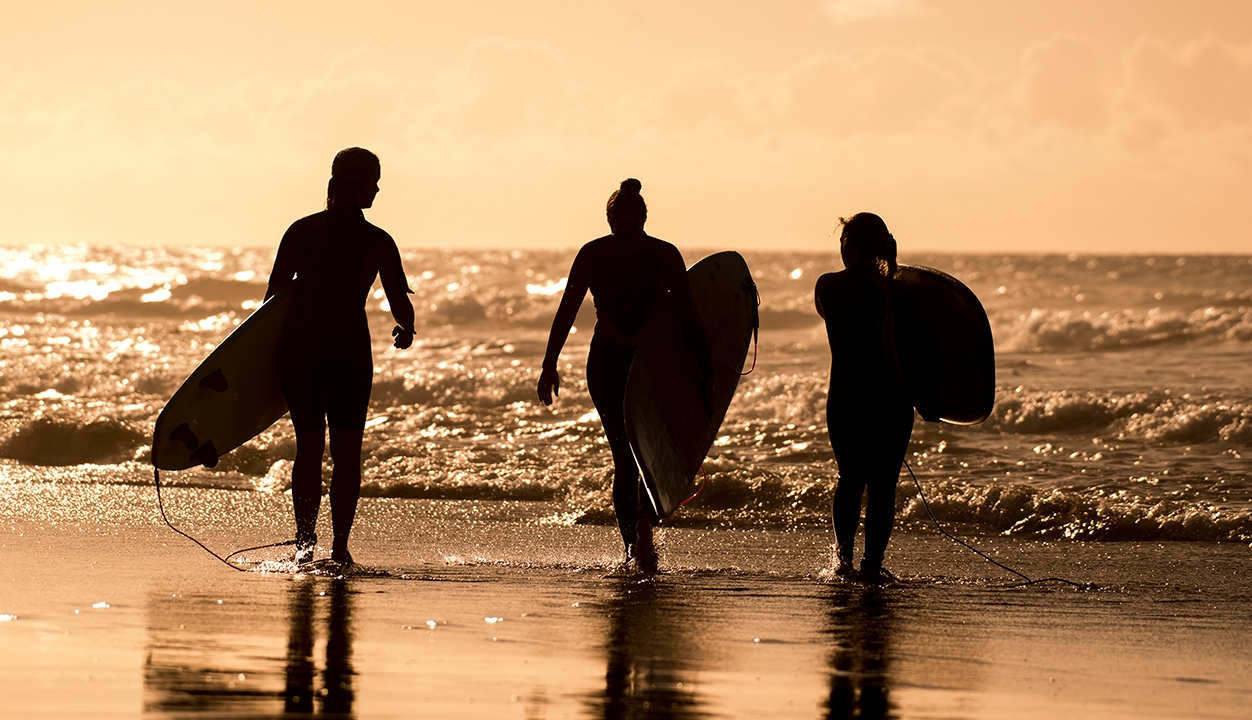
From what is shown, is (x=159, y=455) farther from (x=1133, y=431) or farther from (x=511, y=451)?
(x=1133, y=431)

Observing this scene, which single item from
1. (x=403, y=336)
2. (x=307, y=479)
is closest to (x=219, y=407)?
(x=307, y=479)

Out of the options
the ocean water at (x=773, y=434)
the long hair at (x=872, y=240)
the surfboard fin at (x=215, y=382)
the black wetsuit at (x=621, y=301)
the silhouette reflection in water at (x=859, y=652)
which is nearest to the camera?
the silhouette reflection in water at (x=859, y=652)

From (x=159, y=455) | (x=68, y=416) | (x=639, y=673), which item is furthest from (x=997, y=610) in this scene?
(x=68, y=416)

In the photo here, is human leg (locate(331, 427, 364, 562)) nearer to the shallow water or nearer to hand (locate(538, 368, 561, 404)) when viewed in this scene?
the shallow water

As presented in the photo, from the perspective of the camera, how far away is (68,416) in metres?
10.5

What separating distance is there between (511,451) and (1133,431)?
4397 millimetres

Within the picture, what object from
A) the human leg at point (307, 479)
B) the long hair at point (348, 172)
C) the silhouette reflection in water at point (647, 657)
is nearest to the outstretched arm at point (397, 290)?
the long hair at point (348, 172)

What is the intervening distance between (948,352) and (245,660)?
3.08 m

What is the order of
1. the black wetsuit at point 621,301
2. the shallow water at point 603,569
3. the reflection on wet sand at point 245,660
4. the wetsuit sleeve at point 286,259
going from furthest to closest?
the black wetsuit at point 621,301
the wetsuit sleeve at point 286,259
the shallow water at point 603,569
the reflection on wet sand at point 245,660

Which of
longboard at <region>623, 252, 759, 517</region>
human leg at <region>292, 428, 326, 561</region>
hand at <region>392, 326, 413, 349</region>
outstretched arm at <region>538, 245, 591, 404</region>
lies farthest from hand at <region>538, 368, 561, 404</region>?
human leg at <region>292, 428, 326, 561</region>

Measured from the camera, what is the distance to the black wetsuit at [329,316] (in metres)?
5.20

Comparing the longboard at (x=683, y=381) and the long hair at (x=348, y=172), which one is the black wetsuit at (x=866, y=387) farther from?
the long hair at (x=348, y=172)

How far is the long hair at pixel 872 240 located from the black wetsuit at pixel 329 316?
164 centimetres

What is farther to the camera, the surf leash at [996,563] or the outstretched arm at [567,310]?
the surf leash at [996,563]
